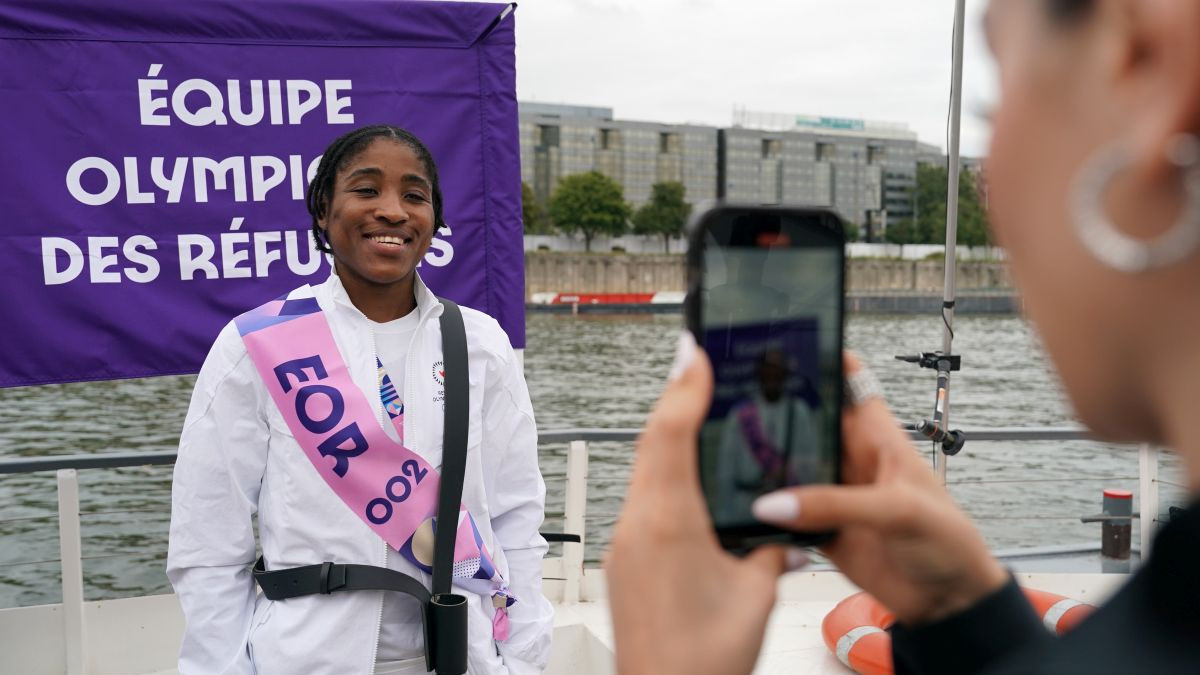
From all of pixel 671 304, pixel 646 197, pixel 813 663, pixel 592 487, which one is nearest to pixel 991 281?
pixel 671 304

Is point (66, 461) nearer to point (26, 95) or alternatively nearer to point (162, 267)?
point (162, 267)

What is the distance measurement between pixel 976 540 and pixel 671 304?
61.5 metres

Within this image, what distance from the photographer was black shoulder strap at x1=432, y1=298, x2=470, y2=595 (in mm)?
2098

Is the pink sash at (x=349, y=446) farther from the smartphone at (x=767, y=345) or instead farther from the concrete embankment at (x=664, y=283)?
the concrete embankment at (x=664, y=283)

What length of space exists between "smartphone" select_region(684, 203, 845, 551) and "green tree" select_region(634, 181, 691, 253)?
81162mm

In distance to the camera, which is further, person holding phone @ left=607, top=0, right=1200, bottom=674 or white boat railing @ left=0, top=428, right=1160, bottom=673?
white boat railing @ left=0, top=428, right=1160, bottom=673

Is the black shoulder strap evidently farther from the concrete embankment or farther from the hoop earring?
the concrete embankment

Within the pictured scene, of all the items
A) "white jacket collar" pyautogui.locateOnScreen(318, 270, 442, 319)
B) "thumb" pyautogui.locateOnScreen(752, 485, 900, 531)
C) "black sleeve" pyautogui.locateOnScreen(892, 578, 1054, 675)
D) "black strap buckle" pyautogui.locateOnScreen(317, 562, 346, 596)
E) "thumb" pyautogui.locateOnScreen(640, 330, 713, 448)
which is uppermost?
"thumb" pyautogui.locateOnScreen(640, 330, 713, 448)

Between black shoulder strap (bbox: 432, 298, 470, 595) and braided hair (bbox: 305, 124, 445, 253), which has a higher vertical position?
braided hair (bbox: 305, 124, 445, 253)

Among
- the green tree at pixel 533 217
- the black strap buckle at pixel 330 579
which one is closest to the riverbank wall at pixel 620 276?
the green tree at pixel 533 217

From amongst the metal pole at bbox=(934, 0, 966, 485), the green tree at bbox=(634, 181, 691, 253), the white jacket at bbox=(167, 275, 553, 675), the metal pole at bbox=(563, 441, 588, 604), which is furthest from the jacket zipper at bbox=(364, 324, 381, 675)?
the green tree at bbox=(634, 181, 691, 253)

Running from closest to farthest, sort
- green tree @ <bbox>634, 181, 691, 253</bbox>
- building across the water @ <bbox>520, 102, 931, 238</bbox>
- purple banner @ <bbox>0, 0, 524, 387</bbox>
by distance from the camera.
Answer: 1. purple banner @ <bbox>0, 0, 524, 387</bbox>
2. green tree @ <bbox>634, 181, 691, 253</bbox>
3. building across the water @ <bbox>520, 102, 931, 238</bbox>

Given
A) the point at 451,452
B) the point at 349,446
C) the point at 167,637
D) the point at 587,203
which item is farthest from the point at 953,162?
the point at 587,203

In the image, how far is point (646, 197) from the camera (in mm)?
99688
